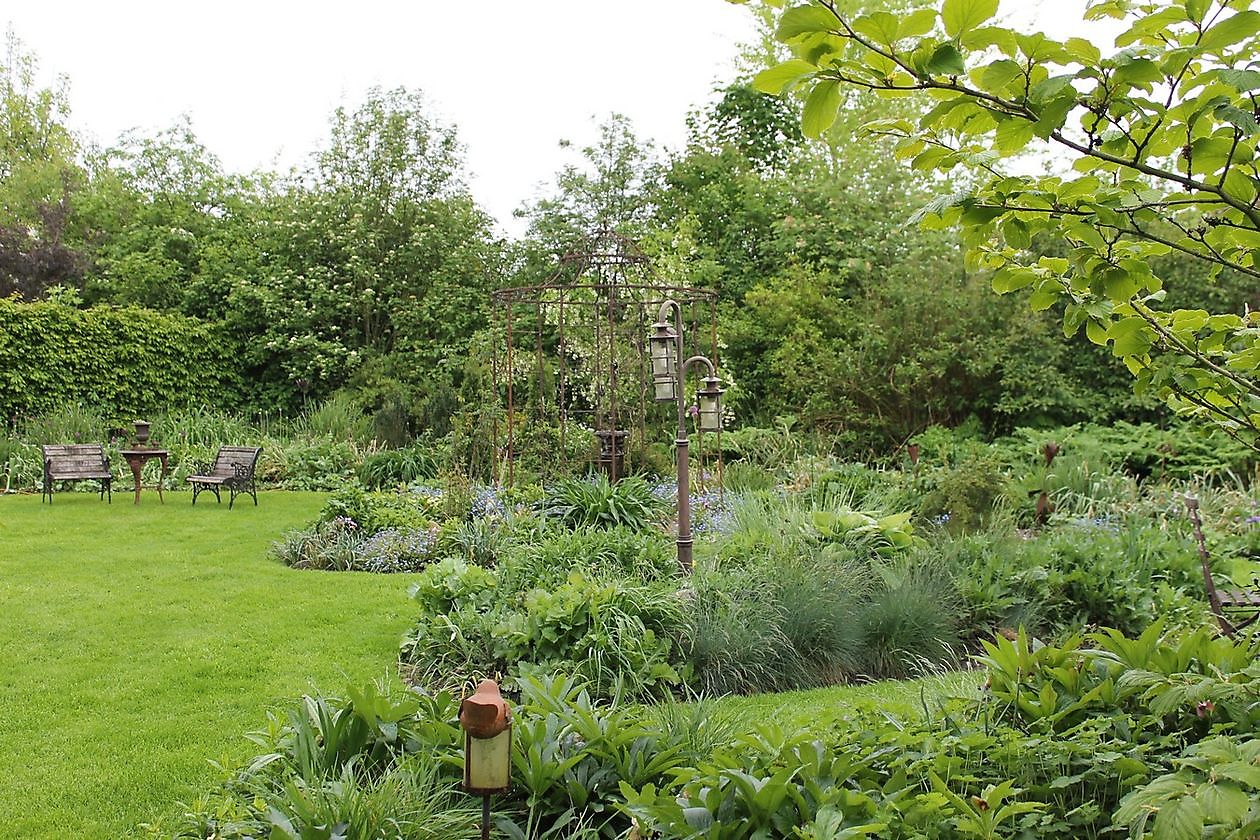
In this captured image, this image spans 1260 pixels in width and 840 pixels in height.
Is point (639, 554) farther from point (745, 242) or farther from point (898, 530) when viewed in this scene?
point (745, 242)

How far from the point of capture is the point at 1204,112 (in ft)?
4.35

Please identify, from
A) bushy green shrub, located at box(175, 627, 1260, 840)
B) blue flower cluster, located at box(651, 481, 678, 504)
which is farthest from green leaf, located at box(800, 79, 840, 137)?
blue flower cluster, located at box(651, 481, 678, 504)

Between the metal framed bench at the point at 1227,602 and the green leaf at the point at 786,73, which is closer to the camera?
the green leaf at the point at 786,73

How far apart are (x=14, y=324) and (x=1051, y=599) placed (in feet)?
39.7

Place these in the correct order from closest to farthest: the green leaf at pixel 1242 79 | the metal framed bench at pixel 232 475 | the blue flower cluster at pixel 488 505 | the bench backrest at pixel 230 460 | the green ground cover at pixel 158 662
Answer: the green leaf at pixel 1242 79 < the green ground cover at pixel 158 662 < the blue flower cluster at pixel 488 505 < the metal framed bench at pixel 232 475 < the bench backrest at pixel 230 460

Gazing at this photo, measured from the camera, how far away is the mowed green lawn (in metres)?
3.29

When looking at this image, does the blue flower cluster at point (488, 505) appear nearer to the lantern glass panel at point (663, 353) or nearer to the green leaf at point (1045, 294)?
the lantern glass panel at point (663, 353)

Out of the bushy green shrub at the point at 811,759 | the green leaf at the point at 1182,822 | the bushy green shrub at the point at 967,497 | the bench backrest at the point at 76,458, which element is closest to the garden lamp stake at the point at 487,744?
the bushy green shrub at the point at 811,759

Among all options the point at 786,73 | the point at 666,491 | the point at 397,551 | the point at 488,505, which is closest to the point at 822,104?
the point at 786,73

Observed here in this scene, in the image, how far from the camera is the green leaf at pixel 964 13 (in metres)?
1.24

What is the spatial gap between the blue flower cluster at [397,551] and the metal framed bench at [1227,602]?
495 centimetres

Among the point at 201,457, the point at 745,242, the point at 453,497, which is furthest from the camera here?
the point at 745,242

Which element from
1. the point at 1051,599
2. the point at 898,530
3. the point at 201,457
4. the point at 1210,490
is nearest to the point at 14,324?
the point at 201,457

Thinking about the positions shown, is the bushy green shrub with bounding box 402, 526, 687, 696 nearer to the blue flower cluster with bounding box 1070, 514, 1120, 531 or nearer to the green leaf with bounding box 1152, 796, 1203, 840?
the green leaf with bounding box 1152, 796, 1203, 840
